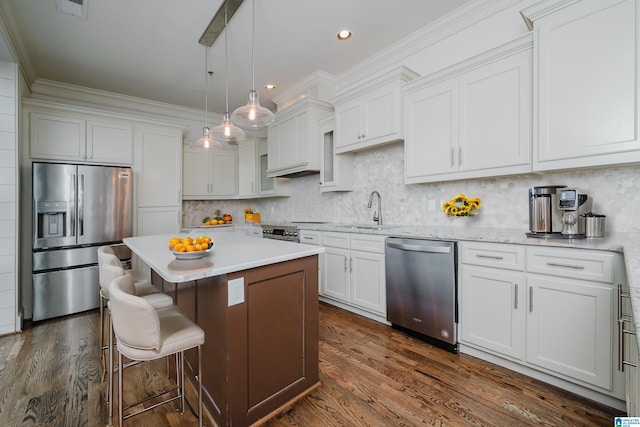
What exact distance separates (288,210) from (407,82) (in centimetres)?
278

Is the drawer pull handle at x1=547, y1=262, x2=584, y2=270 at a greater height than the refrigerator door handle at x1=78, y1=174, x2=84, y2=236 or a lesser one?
lesser

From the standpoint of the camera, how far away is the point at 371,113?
10.2ft

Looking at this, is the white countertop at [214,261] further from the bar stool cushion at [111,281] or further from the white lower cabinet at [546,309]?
the white lower cabinet at [546,309]

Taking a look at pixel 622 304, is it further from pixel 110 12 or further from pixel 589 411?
pixel 110 12

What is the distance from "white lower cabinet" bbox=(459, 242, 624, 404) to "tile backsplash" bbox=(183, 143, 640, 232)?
64cm

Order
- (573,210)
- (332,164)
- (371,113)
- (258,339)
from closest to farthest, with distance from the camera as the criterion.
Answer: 1. (258,339)
2. (573,210)
3. (371,113)
4. (332,164)

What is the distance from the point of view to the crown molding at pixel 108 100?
12.7ft

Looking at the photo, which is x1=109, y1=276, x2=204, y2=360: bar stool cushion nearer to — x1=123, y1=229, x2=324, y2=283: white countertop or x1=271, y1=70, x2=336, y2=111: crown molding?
x1=123, y1=229, x2=324, y2=283: white countertop

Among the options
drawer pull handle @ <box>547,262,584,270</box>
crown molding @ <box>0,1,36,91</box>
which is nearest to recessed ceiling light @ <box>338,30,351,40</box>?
drawer pull handle @ <box>547,262,584,270</box>

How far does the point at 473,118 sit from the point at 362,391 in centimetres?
227

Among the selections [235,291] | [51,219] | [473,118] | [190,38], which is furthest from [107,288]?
[473,118]

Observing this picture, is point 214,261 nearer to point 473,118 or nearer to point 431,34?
point 473,118

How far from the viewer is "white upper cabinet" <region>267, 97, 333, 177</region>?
3.80m

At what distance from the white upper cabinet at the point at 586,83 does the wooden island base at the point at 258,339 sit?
189 cm
